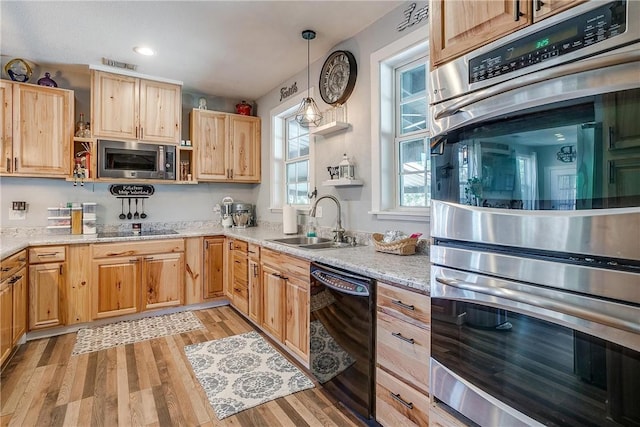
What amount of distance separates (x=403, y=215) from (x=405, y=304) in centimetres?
94

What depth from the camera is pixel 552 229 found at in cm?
98

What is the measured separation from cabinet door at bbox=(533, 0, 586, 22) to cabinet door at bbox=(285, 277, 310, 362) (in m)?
1.82

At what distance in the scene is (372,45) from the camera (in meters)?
2.63

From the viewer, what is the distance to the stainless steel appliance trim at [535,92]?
0.84 m

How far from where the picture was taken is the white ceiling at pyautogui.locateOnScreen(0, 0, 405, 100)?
244 cm

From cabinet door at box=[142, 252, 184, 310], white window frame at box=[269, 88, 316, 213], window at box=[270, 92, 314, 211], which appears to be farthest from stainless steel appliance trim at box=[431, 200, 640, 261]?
cabinet door at box=[142, 252, 184, 310]

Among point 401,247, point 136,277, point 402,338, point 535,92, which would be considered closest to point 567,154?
point 535,92

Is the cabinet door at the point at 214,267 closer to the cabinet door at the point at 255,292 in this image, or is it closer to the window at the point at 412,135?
the cabinet door at the point at 255,292

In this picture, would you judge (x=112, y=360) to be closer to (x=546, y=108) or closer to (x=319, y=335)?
(x=319, y=335)

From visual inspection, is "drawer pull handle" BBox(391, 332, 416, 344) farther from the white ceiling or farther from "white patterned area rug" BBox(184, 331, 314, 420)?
the white ceiling

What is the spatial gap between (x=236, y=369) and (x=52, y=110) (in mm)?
3079

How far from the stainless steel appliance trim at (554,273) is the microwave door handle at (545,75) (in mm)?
528

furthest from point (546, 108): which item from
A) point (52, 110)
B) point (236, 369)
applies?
point (52, 110)

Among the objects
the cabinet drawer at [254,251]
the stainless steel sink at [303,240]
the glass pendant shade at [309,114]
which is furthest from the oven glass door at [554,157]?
the cabinet drawer at [254,251]
